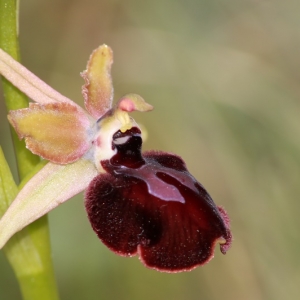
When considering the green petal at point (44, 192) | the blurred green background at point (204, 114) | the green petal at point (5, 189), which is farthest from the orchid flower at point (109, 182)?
the blurred green background at point (204, 114)

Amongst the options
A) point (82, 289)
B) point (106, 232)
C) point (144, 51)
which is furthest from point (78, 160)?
point (144, 51)

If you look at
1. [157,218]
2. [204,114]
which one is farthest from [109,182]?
[204,114]

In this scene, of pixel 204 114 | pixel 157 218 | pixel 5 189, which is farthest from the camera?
pixel 204 114

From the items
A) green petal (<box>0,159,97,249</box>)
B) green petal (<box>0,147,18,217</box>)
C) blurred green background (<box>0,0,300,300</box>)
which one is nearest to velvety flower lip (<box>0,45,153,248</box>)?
green petal (<box>0,159,97,249</box>)

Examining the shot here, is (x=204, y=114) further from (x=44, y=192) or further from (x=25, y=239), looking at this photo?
(x=44, y=192)

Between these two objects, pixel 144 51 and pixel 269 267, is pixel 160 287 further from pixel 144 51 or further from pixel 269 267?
pixel 144 51

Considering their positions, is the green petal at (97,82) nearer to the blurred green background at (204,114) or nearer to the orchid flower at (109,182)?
the orchid flower at (109,182)

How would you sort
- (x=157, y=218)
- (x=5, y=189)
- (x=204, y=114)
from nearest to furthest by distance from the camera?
1. (x=157, y=218)
2. (x=5, y=189)
3. (x=204, y=114)
